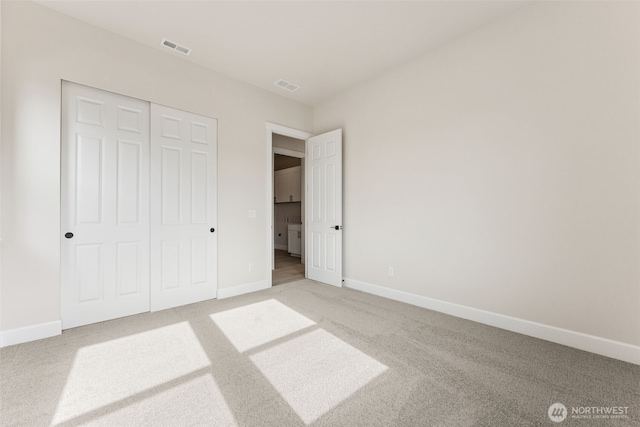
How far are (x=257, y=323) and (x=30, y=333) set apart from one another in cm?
201

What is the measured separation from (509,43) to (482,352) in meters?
2.91

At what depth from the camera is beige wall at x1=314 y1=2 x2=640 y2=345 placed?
2.11 metres

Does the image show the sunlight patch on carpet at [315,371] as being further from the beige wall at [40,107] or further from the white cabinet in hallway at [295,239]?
the white cabinet in hallway at [295,239]

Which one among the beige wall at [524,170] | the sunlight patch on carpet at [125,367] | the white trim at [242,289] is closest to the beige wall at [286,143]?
the beige wall at [524,170]

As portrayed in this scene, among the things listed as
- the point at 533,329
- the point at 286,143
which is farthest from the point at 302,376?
the point at 286,143

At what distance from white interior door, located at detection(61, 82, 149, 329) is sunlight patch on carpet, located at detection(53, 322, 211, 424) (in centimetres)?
67

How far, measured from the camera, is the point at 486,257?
9.20 feet

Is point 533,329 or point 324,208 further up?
point 324,208

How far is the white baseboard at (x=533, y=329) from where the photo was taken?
6.86 feet

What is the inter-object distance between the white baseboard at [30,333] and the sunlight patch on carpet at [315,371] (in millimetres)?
2005

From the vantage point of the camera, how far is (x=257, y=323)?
2.79m

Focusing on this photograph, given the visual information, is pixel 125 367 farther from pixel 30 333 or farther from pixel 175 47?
pixel 175 47

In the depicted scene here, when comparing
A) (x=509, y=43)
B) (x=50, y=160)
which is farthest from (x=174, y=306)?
(x=509, y=43)
